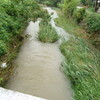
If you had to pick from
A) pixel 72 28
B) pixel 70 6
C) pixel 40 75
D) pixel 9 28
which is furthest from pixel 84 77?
pixel 70 6

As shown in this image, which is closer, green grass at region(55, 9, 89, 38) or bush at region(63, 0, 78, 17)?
green grass at region(55, 9, 89, 38)

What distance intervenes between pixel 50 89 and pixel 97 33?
5379mm

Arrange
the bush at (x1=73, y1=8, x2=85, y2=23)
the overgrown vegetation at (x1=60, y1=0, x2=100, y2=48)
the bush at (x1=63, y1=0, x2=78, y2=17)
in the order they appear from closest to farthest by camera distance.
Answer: the overgrown vegetation at (x1=60, y1=0, x2=100, y2=48) < the bush at (x1=73, y1=8, x2=85, y2=23) < the bush at (x1=63, y1=0, x2=78, y2=17)

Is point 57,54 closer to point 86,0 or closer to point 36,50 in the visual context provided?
point 36,50

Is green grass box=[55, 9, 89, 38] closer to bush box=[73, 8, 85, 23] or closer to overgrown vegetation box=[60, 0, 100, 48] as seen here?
overgrown vegetation box=[60, 0, 100, 48]

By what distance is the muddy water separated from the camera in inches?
163

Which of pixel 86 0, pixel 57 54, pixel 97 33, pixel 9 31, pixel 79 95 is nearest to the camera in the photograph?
pixel 79 95

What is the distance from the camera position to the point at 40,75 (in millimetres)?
4875

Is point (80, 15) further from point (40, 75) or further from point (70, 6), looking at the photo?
point (40, 75)

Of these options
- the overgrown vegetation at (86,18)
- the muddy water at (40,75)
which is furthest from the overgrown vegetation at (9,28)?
the overgrown vegetation at (86,18)

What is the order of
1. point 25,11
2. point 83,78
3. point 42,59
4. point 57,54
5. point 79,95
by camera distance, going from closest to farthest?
point 79,95
point 83,78
point 42,59
point 57,54
point 25,11

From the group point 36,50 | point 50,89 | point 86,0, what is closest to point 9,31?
point 36,50

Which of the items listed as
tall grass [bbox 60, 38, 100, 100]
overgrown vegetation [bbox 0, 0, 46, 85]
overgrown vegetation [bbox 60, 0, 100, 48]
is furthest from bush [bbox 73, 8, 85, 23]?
tall grass [bbox 60, 38, 100, 100]

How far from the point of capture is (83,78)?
13.4 feet
